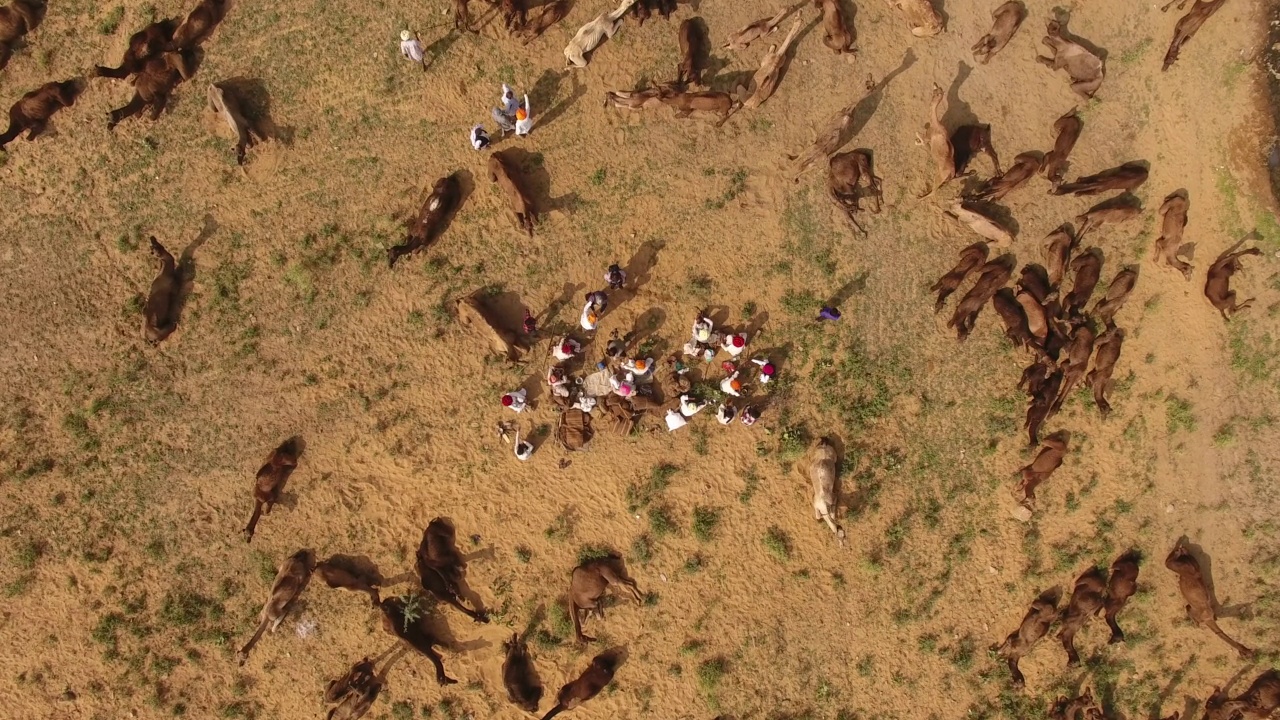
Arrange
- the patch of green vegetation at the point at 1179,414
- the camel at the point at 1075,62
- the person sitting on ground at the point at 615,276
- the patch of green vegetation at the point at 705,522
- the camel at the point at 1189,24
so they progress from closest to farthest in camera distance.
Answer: the camel at the point at 1189,24 < the camel at the point at 1075,62 < the person sitting on ground at the point at 615,276 < the patch of green vegetation at the point at 1179,414 < the patch of green vegetation at the point at 705,522

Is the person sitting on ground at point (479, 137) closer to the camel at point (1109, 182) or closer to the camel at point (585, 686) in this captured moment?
the camel at point (585, 686)

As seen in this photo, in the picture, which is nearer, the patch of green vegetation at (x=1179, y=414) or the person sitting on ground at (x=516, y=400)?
the person sitting on ground at (x=516, y=400)

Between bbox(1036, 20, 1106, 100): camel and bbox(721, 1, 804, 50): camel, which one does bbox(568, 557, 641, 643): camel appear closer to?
bbox(721, 1, 804, 50): camel

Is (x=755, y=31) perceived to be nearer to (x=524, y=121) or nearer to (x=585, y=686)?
(x=524, y=121)

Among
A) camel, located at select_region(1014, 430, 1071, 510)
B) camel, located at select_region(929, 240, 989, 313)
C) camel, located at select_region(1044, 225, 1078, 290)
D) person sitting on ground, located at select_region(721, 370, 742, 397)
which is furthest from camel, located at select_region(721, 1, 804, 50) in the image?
camel, located at select_region(1014, 430, 1071, 510)

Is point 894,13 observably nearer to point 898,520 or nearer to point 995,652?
point 898,520

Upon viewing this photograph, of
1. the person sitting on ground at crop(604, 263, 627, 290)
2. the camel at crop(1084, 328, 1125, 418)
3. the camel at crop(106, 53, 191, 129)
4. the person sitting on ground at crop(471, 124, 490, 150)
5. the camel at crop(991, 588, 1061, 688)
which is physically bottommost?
the camel at crop(991, 588, 1061, 688)

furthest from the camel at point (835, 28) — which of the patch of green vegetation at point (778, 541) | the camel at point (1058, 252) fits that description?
the patch of green vegetation at point (778, 541)
